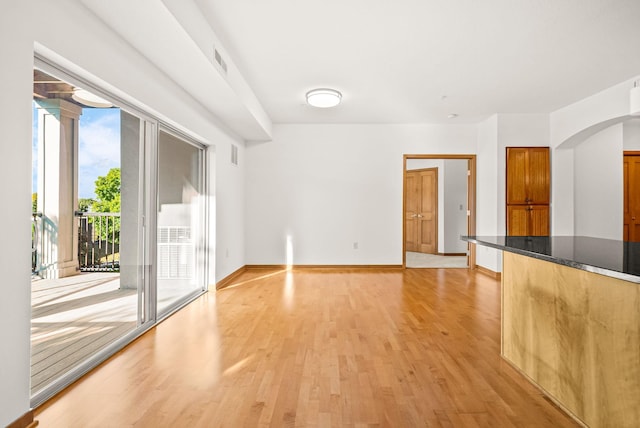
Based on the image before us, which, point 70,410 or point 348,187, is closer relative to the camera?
point 70,410

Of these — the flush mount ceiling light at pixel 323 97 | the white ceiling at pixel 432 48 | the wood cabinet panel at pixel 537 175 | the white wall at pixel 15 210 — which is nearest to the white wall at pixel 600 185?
the wood cabinet panel at pixel 537 175

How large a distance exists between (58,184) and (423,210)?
7.99 m

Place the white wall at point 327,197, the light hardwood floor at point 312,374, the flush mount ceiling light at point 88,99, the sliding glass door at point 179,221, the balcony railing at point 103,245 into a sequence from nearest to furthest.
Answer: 1. the light hardwood floor at point 312,374
2. the balcony railing at point 103,245
3. the flush mount ceiling light at point 88,99
4. the sliding glass door at point 179,221
5. the white wall at point 327,197

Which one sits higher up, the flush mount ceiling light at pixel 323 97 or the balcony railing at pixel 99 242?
the flush mount ceiling light at pixel 323 97

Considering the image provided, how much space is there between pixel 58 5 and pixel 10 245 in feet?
4.18

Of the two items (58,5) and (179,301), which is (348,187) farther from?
(58,5)

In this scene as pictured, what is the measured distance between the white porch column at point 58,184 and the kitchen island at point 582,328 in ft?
8.64

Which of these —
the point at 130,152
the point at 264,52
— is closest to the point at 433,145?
the point at 264,52

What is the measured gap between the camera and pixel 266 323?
10.4 ft

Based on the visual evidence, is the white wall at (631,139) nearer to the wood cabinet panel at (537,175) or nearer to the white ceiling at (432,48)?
the wood cabinet panel at (537,175)

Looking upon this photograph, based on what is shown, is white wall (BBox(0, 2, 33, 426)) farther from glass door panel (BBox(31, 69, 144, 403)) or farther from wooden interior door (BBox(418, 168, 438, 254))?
wooden interior door (BBox(418, 168, 438, 254))

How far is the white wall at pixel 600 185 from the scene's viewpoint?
17.4ft

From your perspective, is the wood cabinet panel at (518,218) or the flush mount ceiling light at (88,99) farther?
the wood cabinet panel at (518,218)

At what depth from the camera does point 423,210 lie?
347 inches
